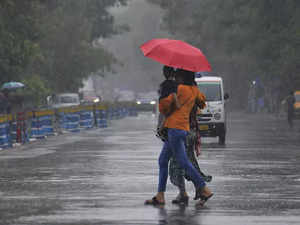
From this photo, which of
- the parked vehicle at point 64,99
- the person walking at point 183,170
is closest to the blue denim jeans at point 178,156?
the person walking at point 183,170

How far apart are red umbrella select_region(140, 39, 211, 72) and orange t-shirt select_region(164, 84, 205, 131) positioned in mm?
315

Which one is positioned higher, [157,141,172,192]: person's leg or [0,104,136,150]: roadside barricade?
[0,104,136,150]: roadside barricade

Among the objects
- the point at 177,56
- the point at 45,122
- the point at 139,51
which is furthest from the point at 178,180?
the point at 139,51

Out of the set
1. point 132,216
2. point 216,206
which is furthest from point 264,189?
point 132,216

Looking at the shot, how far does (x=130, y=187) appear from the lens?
15.5 meters

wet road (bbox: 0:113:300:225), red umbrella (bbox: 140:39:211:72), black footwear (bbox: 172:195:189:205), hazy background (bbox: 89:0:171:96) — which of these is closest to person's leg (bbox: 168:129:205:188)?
black footwear (bbox: 172:195:189:205)

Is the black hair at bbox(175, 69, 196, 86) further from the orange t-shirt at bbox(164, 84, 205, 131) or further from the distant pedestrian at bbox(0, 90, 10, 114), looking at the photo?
the distant pedestrian at bbox(0, 90, 10, 114)

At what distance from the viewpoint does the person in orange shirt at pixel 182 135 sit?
12.9 meters

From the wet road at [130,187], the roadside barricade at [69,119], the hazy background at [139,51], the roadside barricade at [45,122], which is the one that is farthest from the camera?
the hazy background at [139,51]

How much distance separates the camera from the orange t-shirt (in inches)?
506

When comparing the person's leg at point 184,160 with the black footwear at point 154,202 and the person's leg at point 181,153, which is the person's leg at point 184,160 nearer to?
the person's leg at point 181,153

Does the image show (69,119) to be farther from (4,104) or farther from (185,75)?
(185,75)

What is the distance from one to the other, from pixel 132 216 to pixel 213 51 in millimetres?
76790

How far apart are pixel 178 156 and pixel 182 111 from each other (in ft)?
1.99
